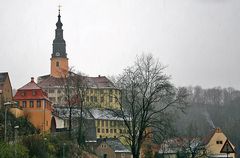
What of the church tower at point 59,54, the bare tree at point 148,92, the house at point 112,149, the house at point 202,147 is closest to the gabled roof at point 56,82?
the church tower at point 59,54

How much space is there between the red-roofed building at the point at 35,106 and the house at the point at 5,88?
4.89ft

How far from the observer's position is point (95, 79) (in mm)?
147250

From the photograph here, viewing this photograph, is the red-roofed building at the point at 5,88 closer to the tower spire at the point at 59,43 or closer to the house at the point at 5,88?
the house at the point at 5,88

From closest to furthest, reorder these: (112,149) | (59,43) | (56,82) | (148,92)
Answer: (148,92), (112,149), (56,82), (59,43)

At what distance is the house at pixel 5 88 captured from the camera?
75.2 m

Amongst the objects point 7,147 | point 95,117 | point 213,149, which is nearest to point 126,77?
point 7,147

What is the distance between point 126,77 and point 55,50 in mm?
99616

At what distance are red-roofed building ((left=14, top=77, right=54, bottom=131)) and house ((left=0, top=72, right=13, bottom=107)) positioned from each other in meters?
1.49

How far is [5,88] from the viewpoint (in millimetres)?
77750

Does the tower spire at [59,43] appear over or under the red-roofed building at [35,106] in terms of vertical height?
over

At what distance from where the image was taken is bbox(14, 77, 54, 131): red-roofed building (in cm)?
7594

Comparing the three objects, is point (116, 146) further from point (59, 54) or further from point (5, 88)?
point (59, 54)

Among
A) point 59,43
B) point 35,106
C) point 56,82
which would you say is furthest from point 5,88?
point 59,43

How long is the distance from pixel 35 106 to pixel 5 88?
17.5 ft
